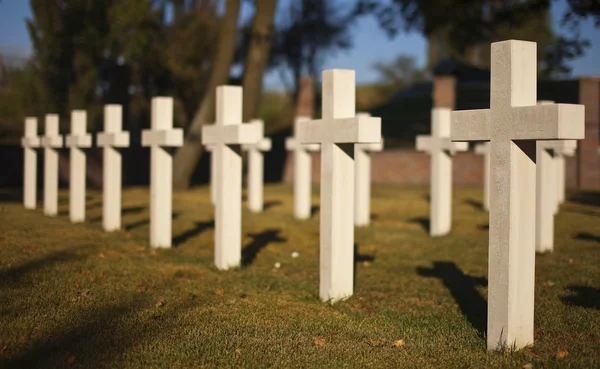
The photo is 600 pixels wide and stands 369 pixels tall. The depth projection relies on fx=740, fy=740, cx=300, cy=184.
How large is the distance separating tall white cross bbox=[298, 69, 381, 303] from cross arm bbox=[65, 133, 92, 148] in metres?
5.91

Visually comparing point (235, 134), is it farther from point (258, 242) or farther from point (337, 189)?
point (258, 242)

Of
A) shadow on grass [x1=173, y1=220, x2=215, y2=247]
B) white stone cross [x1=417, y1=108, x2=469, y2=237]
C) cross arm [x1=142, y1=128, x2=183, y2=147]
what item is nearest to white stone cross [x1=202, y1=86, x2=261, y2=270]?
cross arm [x1=142, y1=128, x2=183, y2=147]

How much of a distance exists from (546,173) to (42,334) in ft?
24.1

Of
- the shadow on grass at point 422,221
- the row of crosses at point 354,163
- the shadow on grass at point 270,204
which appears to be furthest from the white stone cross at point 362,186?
the shadow on grass at point 270,204

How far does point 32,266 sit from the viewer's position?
A: 301 inches

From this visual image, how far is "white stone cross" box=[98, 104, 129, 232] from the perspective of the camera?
11.4m

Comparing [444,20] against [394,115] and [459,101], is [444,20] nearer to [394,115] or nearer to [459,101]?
[459,101]

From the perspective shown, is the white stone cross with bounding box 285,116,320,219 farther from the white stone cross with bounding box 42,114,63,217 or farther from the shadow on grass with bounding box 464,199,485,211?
the white stone cross with bounding box 42,114,63,217

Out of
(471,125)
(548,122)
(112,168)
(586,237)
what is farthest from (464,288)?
(112,168)

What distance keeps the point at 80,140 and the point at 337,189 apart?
21.1 feet

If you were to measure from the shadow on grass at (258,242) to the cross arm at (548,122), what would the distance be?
4.93m

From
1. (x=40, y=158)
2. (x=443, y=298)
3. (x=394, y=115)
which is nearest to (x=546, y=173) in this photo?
(x=443, y=298)

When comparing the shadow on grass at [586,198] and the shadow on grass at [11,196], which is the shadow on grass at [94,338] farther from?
the shadow on grass at [586,198]

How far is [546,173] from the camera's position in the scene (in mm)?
10336
